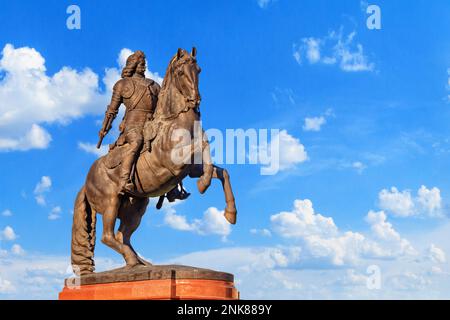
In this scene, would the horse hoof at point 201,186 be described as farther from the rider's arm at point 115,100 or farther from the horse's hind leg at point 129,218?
the rider's arm at point 115,100

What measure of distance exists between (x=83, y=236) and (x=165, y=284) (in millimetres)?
3054

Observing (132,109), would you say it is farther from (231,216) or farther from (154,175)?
(231,216)

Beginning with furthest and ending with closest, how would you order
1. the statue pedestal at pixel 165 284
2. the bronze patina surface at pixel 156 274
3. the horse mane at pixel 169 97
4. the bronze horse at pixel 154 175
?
the horse mane at pixel 169 97 → the bronze horse at pixel 154 175 → the bronze patina surface at pixel 156 274 → the statue pedestal at pixel 165 284

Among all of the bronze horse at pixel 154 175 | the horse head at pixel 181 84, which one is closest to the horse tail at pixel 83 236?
the bronze horse at pixel 154 175

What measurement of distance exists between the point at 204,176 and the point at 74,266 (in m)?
3.51

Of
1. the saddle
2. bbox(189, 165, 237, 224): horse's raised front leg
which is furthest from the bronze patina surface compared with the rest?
the saddle

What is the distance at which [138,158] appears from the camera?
13008 mm

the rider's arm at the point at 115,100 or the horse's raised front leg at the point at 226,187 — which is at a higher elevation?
the rider's arm at the point at 115,100

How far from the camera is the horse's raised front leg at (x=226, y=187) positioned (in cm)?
1230

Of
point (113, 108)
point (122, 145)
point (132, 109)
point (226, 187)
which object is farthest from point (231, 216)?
point (113, 108)

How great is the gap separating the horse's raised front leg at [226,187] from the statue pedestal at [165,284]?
1.01 meters
